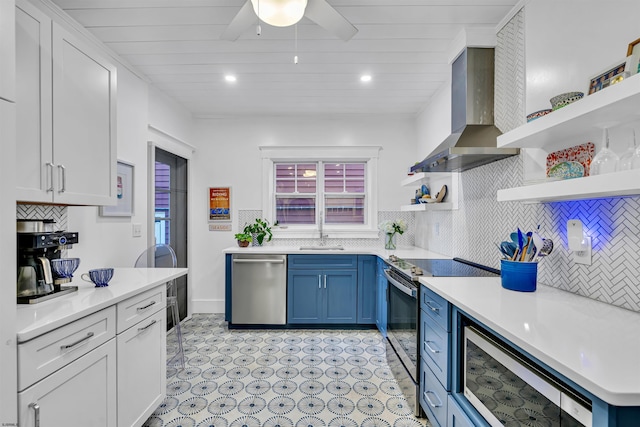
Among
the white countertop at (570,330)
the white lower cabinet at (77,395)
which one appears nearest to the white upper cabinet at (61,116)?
the white lower cabinet at (77,395)

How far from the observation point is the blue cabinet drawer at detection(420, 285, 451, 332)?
1.54 metres

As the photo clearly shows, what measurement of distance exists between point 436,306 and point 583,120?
1.08 meters

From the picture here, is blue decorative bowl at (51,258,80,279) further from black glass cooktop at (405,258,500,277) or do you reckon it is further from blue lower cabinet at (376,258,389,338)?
blue lower cabinet at (376,258,389,338)

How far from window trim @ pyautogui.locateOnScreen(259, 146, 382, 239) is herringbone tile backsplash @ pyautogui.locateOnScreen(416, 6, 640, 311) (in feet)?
3.35

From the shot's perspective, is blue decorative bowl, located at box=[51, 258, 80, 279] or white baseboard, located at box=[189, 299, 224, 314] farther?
white baseboard, located at box=[189, 299, 224, 314]

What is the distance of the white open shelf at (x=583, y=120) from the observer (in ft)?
3.13

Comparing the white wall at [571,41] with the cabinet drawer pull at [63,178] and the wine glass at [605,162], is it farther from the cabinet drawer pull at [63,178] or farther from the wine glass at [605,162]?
the cabinet drawer pull at [63,178]

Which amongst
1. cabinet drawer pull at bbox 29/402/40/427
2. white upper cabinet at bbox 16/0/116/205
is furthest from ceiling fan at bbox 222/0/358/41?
cabinet drawer pull at bbox 29/402/40/427

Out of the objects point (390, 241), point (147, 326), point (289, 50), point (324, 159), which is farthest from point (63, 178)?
point (390, 241)

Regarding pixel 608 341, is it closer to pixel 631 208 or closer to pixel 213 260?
pixel 631 208

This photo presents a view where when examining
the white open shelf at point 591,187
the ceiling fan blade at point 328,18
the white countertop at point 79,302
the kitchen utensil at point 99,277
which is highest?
the ceiling fan blade at point 328,18

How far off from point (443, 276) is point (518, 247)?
1.56 ft

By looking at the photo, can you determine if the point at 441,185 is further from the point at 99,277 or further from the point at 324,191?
the point at 99,277

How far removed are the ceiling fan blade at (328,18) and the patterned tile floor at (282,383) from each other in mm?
2403
